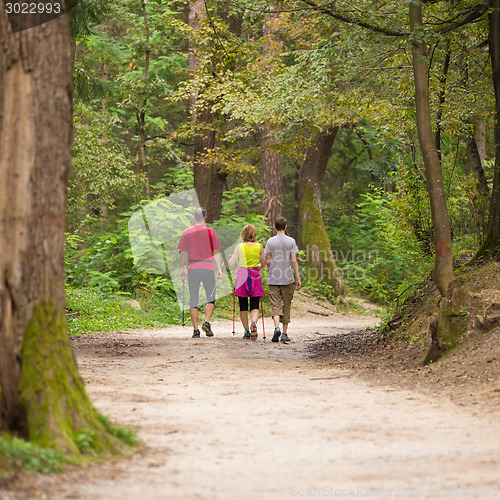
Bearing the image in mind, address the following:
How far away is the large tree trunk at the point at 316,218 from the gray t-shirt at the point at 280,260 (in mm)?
11341

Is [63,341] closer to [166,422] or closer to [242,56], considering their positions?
[166,422]

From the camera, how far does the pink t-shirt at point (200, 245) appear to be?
43.1 feet

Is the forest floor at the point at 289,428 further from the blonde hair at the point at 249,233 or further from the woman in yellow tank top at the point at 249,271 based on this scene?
the blonde hair at the point at 249,233

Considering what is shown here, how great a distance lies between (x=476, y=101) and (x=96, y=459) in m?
9.58

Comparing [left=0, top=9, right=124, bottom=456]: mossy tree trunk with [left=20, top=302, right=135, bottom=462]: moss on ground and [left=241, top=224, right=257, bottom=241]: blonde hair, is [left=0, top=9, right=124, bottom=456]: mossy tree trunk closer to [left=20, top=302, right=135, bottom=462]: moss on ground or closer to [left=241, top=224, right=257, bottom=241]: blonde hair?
[left=20, top=302, right=135, bottom=462]: moss on ground

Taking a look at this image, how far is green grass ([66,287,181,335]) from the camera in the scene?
15.2m

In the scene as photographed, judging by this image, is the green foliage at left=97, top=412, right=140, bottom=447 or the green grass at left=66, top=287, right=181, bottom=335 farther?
the green grass at left=66, top=287, right=181, bottom=335

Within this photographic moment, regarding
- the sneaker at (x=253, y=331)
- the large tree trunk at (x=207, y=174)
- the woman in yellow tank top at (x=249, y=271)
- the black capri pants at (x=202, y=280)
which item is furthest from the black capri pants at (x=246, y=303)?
the large tree trunk at (x=207, y=174)

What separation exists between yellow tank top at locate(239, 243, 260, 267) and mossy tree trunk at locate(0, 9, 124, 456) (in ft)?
27.4

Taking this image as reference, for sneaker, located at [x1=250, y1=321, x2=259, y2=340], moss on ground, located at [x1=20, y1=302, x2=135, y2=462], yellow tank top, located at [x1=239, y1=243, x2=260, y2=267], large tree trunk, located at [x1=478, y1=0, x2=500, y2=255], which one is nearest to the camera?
moss on ground, located at [x1=20, y1=302, x2=135, y2=462]

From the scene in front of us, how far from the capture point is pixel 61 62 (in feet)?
15.8

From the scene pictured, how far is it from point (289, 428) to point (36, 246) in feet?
7.99

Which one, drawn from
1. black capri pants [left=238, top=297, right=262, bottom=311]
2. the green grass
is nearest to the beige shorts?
black capri pants [left=238, top=297, right=262, bottom=311]

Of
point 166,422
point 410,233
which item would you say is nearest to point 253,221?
point 410,233
